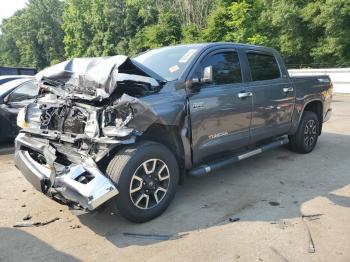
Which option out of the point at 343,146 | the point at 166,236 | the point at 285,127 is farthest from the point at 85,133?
the point at 343,146

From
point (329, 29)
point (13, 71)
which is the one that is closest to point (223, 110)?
point (13, 71)

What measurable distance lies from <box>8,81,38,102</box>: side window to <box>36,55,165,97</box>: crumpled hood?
141 inches

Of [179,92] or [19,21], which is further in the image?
[19,21]

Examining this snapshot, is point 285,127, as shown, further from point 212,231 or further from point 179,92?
point 212,231

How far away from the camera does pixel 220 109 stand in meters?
4.82

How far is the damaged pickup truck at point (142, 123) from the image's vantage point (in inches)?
151

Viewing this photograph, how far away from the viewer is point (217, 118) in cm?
479

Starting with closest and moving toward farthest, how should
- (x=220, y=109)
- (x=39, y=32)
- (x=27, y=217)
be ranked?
(x=27, y=217) < (x=220, y=109) < (x=39, y=32)

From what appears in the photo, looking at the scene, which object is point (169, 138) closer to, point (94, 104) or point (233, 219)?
point (94, 104)

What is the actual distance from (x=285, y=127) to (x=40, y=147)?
3857 millimetres

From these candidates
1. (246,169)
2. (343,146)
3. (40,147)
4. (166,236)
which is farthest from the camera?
(343,146)

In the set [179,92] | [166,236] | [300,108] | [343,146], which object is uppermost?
[179,92]

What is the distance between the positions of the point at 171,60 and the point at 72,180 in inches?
83.5

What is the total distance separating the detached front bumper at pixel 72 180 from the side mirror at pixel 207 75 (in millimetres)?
1657
